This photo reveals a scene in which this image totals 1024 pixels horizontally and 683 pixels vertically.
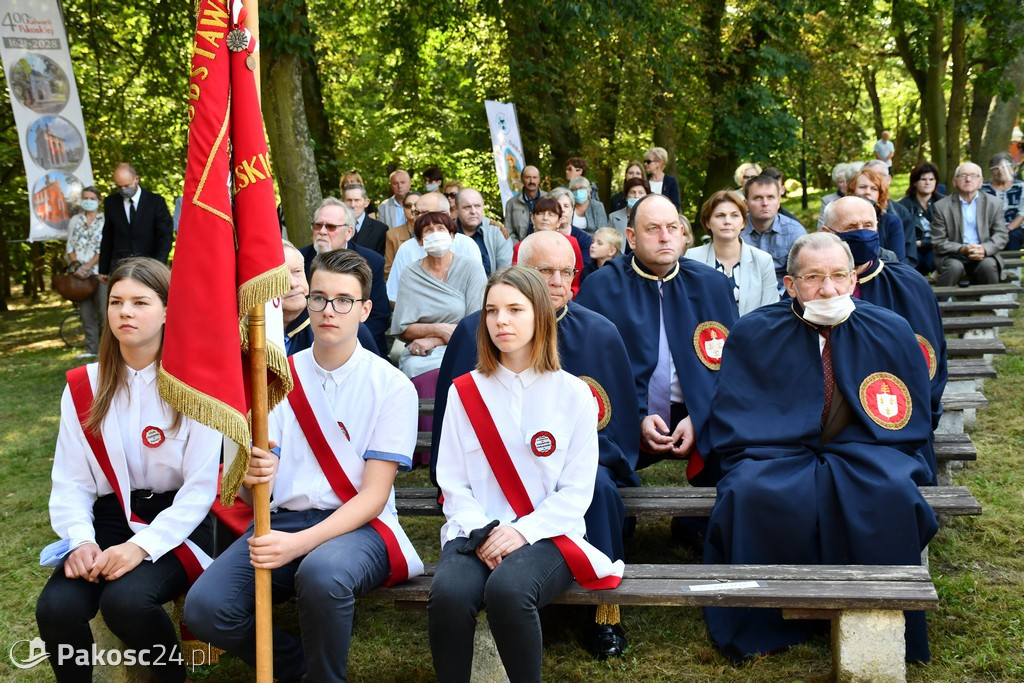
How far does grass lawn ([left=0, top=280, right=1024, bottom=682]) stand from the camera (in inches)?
161

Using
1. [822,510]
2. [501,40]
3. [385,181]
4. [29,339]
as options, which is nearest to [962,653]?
[822,510]

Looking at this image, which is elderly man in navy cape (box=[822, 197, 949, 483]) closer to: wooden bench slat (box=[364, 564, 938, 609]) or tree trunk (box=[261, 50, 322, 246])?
wooden bench slat (box=[364, 564, 938, 609])

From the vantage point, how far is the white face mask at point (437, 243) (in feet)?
23.6

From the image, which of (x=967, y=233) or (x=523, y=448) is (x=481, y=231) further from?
(x=523, y=448)

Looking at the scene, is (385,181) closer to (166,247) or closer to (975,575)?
(166,247)

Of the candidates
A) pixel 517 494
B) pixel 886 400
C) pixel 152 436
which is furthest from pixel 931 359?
pixel 152 436

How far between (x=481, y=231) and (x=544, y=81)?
22.8ft

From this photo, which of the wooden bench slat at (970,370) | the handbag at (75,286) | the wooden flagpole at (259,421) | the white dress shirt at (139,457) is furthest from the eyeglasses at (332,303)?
the handbag at (75,286)

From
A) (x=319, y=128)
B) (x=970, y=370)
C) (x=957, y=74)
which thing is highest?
(x=957, y=74)

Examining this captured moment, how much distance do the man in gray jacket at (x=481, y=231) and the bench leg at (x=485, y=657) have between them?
18.3 ft

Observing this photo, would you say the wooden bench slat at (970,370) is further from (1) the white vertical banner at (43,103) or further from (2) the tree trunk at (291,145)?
(1) the white vertical banner at (43,103)

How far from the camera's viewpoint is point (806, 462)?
451 cm

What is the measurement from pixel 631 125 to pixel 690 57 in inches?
109

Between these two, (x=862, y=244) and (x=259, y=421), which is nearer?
(x=259, y=421)
